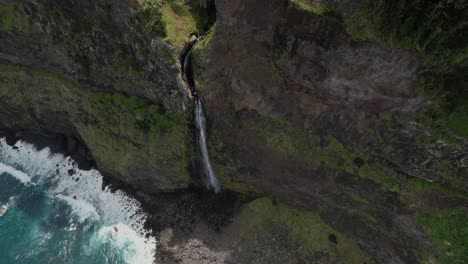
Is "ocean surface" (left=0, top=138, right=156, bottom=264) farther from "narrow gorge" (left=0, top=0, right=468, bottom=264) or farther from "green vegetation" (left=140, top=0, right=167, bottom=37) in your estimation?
"green vegetation" (left=140, top=0, right=167, bottom=37)

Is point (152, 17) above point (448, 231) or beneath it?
above

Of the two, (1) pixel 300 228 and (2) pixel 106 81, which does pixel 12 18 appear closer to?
(2) pixel 106 81

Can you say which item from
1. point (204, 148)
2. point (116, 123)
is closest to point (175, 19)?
point (204, 148)

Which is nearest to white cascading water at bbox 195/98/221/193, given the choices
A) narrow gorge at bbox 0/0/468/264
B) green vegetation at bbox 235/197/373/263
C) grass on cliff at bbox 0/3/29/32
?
narrow gorge at bbox 0/0/468/264

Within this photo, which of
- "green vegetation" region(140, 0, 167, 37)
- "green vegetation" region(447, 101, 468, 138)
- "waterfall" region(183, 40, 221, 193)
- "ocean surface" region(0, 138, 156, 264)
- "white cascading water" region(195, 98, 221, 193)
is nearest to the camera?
"green vegetation" region(447, 101, 468, 138)

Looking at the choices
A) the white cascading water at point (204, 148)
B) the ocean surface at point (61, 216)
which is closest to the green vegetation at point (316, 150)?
the white cascading water at point (204, 148)

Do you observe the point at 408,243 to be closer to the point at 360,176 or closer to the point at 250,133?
the point at 360,176

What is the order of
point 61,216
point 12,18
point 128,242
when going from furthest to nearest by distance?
point 61,216
point 128,242
point 12,18

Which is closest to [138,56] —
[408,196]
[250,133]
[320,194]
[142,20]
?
[142,20]
